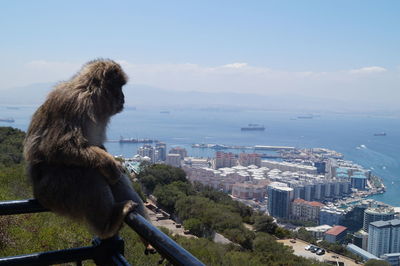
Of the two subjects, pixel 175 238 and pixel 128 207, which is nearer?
pixel 128 207

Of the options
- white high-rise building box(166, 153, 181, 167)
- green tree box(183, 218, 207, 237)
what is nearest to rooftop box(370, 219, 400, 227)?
green tree box(183, 218, 207, 237)

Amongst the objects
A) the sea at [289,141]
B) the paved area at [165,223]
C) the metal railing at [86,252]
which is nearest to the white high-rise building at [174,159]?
the sea at [289,141]

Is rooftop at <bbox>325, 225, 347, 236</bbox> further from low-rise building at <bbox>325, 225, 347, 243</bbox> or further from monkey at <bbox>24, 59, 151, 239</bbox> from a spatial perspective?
monkey at <bbox>24, 59, 151, 239</bbox>

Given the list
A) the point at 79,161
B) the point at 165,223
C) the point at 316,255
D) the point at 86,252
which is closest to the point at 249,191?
the point at 316,255

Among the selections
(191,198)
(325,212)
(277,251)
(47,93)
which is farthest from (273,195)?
(47,93)

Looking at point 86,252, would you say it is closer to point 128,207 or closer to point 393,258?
point 128,207
